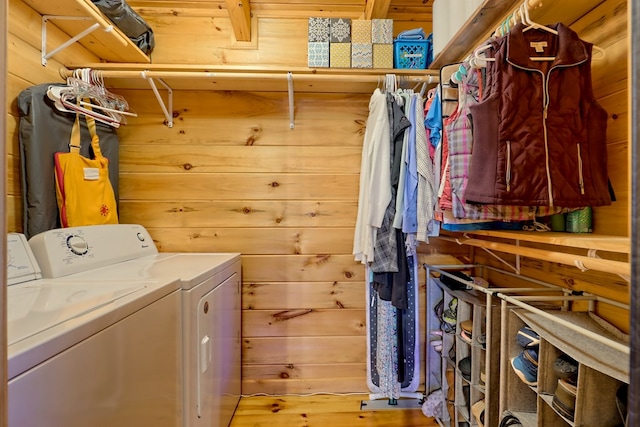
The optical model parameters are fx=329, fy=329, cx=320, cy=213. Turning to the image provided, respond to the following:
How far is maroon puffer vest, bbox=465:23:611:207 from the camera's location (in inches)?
38.9

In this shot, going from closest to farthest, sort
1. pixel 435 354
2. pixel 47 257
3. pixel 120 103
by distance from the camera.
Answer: pixel 47 257, pixel 120 103, pixel 435 354

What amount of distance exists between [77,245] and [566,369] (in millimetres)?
1749

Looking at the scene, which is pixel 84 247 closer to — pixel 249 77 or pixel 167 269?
pixel 167 269

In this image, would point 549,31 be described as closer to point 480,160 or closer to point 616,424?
point 480,160

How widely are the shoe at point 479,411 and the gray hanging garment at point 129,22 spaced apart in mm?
2477

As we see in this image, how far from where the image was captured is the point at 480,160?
1.07 metres

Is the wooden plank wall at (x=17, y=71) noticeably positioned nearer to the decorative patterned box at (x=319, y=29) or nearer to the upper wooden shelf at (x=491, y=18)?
the decorative patterned box at (x=319, y=29)

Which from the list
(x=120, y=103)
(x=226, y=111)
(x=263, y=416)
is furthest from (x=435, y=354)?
(x=120, y=103)

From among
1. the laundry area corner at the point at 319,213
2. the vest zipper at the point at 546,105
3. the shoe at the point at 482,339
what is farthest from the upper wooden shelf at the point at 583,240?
the shoe at the point at 482,339

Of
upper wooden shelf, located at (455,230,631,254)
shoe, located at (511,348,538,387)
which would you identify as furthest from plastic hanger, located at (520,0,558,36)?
shoe, located at (511,348,538,387)

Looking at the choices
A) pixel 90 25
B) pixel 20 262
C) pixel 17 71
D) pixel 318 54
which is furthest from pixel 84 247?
pixel 318 54

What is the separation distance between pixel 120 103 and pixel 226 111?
558 mm

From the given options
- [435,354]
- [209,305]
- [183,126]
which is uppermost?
[183,126]

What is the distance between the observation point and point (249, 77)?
1752mm
